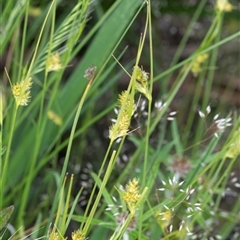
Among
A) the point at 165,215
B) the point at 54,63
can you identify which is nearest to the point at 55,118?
the point at 54,63

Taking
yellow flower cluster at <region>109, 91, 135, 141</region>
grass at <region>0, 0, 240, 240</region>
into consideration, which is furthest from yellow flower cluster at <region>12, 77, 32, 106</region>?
yellow flower cluster at <region>109, 91, 135, 141</region>

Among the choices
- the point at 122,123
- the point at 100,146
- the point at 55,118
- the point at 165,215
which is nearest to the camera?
the point at 122,123

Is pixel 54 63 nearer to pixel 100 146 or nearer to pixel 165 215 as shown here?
pixel 165 215

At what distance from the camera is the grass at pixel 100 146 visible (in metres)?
0.67

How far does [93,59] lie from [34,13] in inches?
9.0

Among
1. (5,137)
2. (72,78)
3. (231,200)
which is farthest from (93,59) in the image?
(231,200)

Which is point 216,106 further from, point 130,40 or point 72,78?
point 72,78

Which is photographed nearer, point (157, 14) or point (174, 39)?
point (157, 14)

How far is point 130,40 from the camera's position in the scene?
4.68ft

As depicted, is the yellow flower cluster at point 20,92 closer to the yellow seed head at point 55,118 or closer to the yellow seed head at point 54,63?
the yellow seed head at point 54,63

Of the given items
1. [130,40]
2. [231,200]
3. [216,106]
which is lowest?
[231,200]

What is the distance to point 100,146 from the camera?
4.34 ft

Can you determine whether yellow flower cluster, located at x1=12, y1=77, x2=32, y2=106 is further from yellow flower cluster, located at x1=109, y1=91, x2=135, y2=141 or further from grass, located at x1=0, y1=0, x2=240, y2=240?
yellow flower cluster, located at x1=109, y1=91, x2=135, y2=141

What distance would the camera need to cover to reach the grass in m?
0.67
